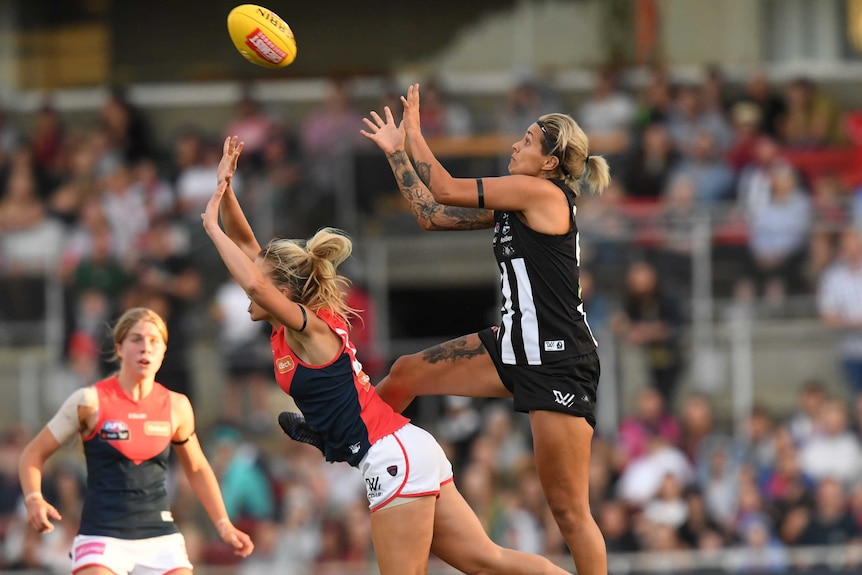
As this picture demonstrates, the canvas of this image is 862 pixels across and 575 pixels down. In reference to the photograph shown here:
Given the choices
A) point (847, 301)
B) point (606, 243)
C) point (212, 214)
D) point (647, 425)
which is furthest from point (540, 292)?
point (847, 301)

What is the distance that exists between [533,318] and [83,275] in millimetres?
7200

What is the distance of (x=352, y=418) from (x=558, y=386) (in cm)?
107

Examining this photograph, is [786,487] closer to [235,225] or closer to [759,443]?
[759,443]

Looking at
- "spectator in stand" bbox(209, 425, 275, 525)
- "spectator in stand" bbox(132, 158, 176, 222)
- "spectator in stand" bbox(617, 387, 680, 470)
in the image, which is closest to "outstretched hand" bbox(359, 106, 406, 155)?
"spectator in stand" bbox(209, 425, 275, 525)

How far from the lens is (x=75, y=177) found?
14.9 metres

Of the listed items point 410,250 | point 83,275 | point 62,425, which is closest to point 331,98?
point 410,250

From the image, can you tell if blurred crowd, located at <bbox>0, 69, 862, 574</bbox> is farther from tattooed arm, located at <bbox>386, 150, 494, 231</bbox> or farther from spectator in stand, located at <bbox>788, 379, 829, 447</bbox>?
tattooed arm, located at <bbox>386, 150, 494, 231</bbox>

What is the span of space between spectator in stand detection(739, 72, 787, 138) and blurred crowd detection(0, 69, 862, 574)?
2 cm

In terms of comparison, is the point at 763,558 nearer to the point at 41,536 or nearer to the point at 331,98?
the point at 41,536

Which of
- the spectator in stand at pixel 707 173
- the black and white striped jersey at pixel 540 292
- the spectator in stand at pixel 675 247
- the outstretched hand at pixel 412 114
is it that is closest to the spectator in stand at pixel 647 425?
the spectator in stand at pixel 675 247

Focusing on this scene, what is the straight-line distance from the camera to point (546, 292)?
7.01 metres

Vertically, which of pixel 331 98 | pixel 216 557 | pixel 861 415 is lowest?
pixel 216 557

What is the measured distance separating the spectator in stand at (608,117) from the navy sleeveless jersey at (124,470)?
777 cm

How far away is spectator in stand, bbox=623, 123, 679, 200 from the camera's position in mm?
13750
